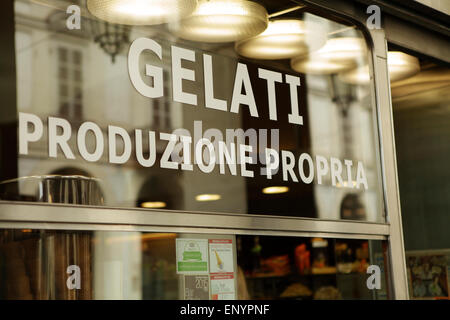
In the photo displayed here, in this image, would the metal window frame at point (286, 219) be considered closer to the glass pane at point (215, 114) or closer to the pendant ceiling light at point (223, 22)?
the glass pane at point (215, 114)

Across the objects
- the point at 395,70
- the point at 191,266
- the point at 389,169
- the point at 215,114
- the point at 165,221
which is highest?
the point at 395,70

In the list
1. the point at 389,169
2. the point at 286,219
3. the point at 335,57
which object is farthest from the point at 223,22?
the point at 389,169

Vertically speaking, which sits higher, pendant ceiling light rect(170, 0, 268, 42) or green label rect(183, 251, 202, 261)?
pendant ceiling light rect(170, 0, 268, 42)

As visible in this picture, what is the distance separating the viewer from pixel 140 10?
2.43 meters

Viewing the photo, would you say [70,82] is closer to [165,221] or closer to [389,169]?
[165,221]

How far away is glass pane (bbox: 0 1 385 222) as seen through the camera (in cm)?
Result: 216

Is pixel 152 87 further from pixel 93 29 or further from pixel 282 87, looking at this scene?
pixel 282 87

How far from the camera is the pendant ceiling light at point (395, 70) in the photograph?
127 inches

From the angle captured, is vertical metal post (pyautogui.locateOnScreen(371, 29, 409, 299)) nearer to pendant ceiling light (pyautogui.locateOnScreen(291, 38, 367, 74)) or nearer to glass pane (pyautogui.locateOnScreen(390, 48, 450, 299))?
pendant ceiling light (pyautogui.locateOnScreen(291, 38, 367, 74))

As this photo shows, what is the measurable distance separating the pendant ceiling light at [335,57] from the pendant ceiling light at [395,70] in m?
0.04

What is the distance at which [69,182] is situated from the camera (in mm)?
2080

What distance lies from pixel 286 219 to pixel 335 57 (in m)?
0.91

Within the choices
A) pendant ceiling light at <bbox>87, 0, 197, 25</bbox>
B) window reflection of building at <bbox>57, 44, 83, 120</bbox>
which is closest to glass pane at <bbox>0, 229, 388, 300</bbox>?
window reflection of building at <bbox>57, 44, 83, 120</bbox>

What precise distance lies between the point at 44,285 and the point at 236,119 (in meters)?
1.00
